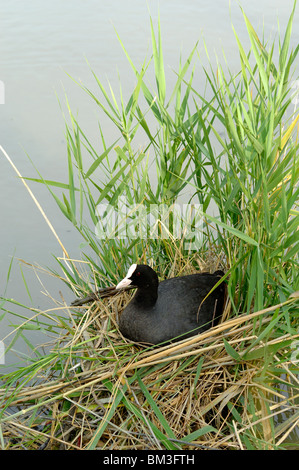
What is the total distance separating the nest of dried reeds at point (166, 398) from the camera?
195 centimetres

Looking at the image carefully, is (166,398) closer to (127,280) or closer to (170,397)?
(170,397)

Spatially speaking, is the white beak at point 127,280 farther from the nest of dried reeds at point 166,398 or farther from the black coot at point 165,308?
the nest of dried reeds at point 166,398

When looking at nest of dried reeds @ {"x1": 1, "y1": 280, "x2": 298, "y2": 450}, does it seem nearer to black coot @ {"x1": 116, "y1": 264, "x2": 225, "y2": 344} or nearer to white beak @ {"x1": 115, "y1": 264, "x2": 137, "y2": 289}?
black coot @ {"x1": 116, "y1": 264, "x2": 225, "y2": 344}

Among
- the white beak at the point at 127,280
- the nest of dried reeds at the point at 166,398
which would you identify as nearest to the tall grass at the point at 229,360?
the nest of dried reeds at the point at 166,398

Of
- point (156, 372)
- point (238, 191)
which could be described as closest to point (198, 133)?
point (238, 191)

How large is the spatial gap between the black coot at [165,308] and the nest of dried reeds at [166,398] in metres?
0.09

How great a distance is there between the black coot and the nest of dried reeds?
9 centimetres

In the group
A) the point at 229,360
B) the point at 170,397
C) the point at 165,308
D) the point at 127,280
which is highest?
the point at 127,280

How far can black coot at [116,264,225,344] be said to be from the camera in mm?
2223

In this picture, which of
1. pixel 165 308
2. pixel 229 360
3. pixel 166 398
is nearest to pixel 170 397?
pixel 166 398

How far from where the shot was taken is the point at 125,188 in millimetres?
2602

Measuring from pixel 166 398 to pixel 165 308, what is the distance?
0.38 m

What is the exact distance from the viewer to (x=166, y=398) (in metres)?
2.05

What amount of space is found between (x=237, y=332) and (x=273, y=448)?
0.42m
